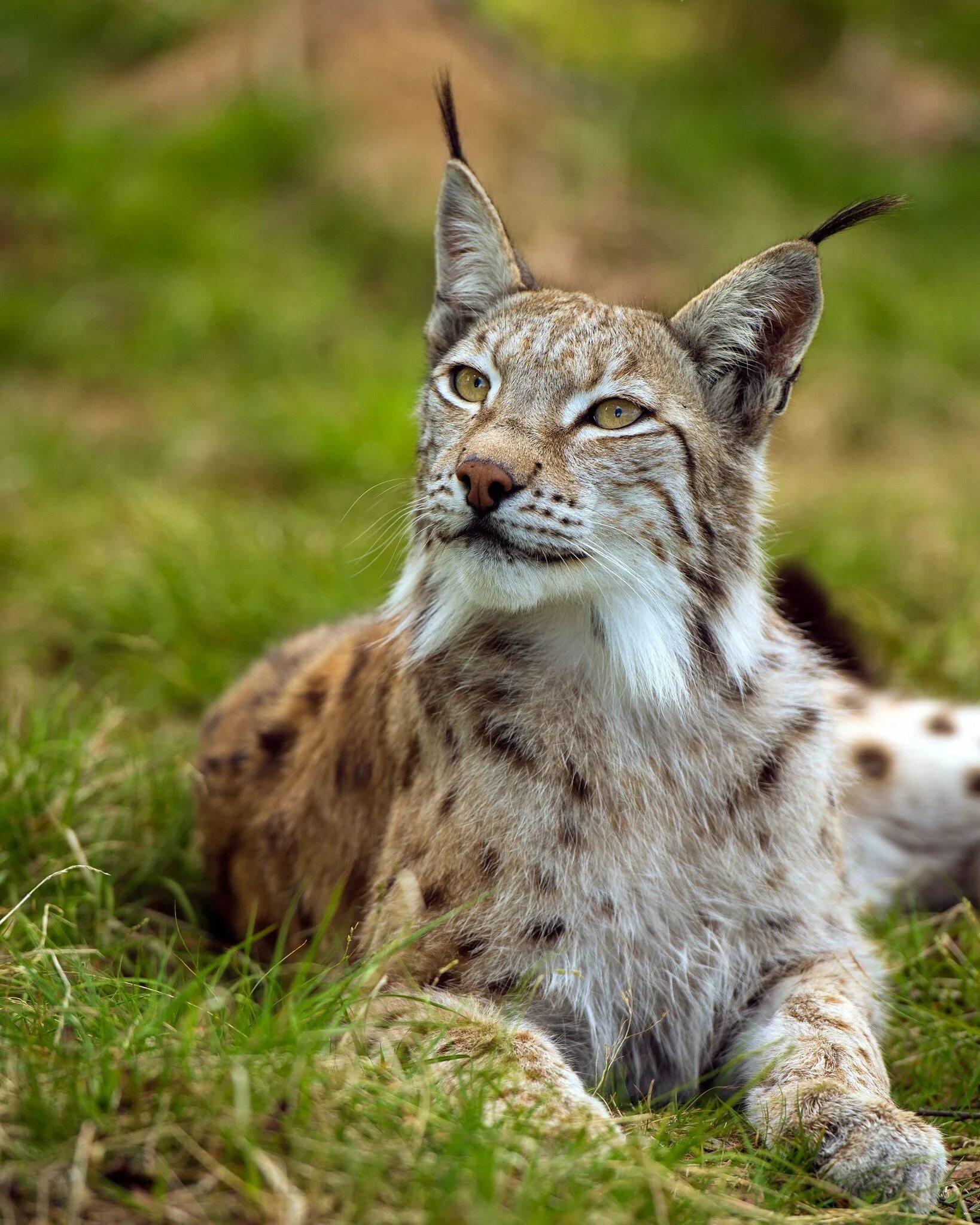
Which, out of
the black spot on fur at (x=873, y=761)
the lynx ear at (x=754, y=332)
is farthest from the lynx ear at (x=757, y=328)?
the black spot on fur at (x=873, y=761)

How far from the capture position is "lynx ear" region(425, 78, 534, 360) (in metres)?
4.12

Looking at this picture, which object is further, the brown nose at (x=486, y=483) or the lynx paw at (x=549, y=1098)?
the brown nose at (x=486, y=483)

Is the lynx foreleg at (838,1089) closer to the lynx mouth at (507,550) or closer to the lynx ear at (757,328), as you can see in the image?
the lynx mouth at (507,550)

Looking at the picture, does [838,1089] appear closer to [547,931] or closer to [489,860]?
[547,931]

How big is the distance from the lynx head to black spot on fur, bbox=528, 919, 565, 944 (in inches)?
23.6

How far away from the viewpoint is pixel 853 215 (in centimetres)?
363

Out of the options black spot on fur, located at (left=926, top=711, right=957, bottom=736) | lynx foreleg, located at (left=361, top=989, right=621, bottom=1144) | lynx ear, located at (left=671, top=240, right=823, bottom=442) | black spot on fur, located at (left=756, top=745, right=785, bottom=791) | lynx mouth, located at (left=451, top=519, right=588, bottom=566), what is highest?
lynx ear, located at (left=671, top=240, right=823, bottom=442)

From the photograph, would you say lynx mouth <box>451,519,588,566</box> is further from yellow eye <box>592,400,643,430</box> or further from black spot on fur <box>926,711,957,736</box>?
black spot on fur <box>926,711,957,736</box>

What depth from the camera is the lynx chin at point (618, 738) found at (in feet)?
11.3

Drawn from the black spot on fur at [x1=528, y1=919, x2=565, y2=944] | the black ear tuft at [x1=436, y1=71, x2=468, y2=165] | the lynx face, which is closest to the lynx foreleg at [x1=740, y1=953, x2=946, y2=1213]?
the black spot on fur at [x1=528, y1=919, x2=565, y2=944]

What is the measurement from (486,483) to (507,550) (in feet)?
0.56

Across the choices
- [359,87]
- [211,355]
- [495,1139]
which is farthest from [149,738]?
[359,87]

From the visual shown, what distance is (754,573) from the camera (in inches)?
151

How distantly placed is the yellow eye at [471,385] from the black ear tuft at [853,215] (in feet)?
2.89
